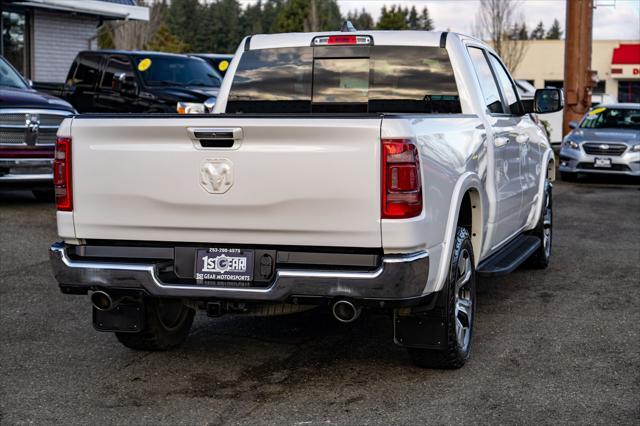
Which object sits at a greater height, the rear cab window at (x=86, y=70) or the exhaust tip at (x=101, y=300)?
the rear cab window at (x=86, y=70)

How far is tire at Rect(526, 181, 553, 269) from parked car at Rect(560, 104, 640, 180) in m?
9.88

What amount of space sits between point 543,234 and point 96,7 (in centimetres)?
1888

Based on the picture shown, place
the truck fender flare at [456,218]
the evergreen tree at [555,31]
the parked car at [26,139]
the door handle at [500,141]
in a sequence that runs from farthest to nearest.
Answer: the evergreen tree at [555,31] < the parked car at [26,139] < the door handle at [500,141] < the truck fender flare at [456,218]

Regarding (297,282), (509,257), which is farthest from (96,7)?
(297,282)

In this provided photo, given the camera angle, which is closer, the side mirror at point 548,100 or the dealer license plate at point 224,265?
the dealer license plate at point 224,265

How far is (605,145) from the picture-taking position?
1902 cm

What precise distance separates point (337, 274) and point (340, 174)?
49 cm

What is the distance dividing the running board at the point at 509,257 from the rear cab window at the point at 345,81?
107 centimetres

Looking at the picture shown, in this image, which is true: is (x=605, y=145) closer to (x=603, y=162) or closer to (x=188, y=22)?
(x=603, y=162)

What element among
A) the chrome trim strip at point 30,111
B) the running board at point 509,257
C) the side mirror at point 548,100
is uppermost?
the side mirror at point 548,100

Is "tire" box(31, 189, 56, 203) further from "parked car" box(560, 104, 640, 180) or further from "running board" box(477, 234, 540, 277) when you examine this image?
"parked car" box(560, 104, 640, 180)

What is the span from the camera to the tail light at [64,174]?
5.45m

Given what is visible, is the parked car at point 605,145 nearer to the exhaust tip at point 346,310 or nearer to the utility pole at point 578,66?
the utility pole at point 578,66

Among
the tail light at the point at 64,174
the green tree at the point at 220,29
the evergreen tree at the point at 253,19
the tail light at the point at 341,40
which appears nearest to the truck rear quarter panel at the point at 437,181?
the tail light at the point at 341,40
